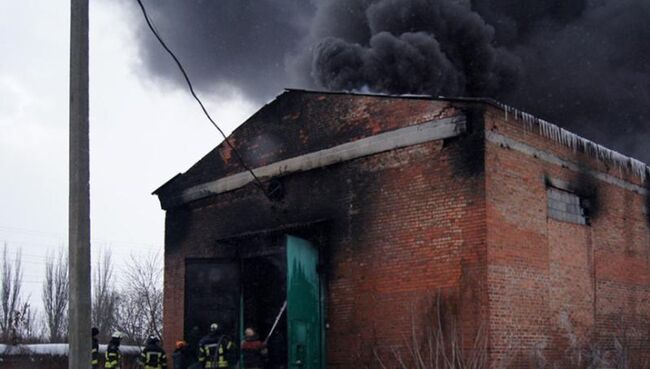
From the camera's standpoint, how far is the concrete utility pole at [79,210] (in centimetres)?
547

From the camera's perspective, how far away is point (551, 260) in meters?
12.1

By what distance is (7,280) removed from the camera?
34.6m

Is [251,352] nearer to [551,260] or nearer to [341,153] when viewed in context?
[341,153]

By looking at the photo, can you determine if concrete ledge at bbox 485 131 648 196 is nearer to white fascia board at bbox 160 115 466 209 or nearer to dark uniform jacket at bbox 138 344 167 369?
white fascia board at bbox 160 115 466 209

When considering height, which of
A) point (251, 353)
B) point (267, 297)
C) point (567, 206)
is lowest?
point (251, 353)

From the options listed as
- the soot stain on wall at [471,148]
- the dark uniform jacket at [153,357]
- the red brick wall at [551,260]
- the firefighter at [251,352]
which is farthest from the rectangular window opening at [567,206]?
the dark uniform jacket at [153,357]

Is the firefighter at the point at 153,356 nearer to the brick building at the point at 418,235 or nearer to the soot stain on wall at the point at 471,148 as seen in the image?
the brick building at the point at 418,235

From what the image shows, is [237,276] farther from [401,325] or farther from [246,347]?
[401,325]

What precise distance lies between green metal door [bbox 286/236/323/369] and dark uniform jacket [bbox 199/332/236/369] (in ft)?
3.51

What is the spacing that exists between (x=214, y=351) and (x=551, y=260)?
5699 millimetres

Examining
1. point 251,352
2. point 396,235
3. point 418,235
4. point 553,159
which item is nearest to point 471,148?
point 418,235

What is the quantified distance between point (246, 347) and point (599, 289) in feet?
20.4

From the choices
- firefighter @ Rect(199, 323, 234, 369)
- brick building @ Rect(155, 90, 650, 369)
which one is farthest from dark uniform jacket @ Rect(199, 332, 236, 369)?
brick building @ Rect(155, 90, 650, 369)

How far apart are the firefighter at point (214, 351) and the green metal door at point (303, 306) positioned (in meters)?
1.07
